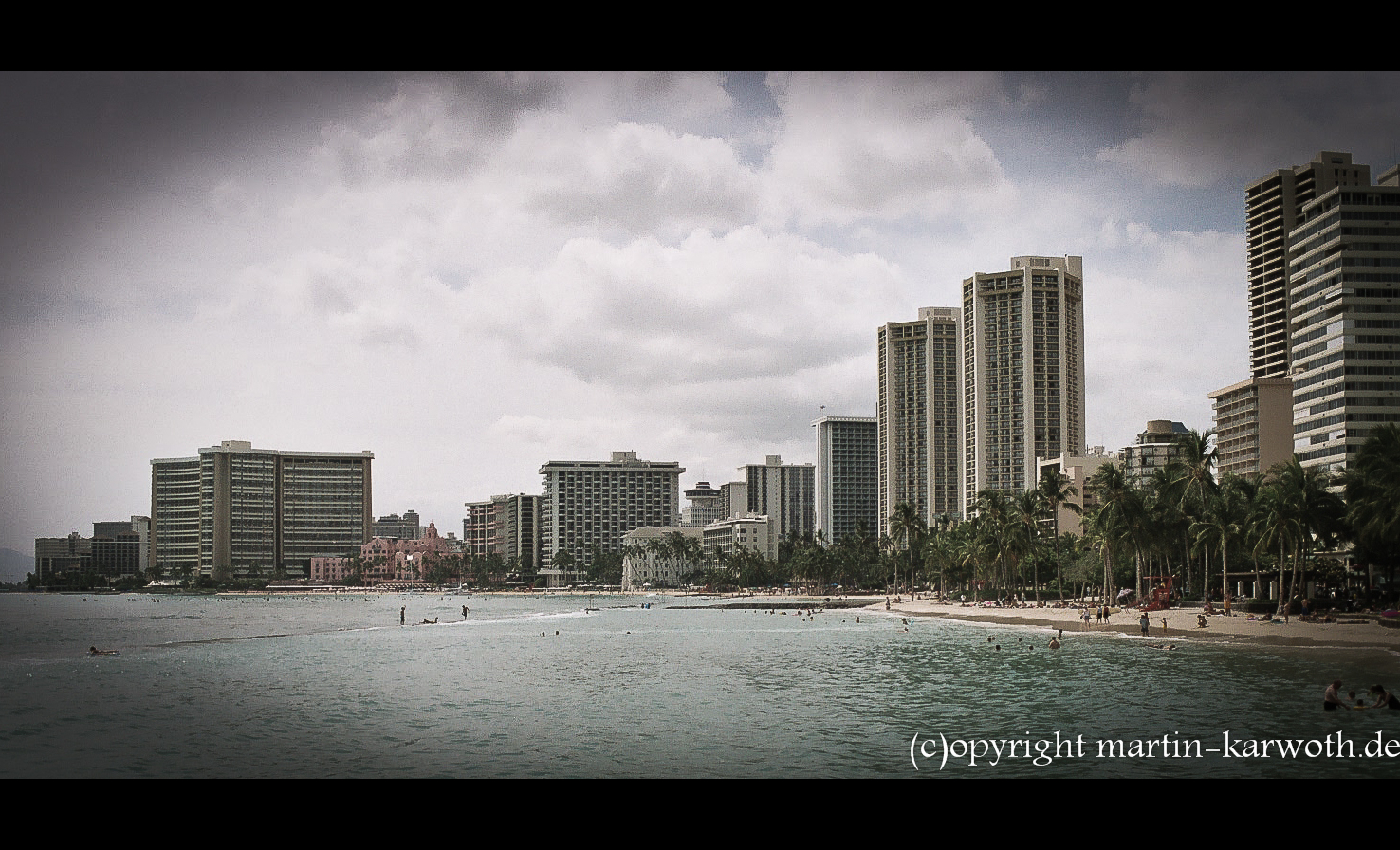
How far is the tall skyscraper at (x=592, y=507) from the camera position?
15488cm

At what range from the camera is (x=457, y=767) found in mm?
13852

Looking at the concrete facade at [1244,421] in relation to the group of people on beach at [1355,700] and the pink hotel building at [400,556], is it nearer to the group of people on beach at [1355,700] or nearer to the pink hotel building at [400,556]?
the group of people on beach at [1355,700]

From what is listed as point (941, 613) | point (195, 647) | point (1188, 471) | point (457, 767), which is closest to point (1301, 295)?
point (1188, 471)

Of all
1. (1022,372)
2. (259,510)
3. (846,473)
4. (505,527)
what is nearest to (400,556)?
(505,527)

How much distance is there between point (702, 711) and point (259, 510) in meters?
49.2

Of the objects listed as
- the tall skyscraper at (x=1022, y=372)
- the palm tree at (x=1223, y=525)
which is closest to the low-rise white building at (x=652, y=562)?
the tall skyscraper at (x=1022, y=372)

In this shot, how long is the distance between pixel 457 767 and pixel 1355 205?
18.5 meters

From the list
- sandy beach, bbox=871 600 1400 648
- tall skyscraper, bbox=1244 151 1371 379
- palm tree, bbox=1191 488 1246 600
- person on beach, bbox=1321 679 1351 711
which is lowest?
sandy beach, bbox=871 600 1400 648

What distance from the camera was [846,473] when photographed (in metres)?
172

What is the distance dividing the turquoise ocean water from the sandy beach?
0.60 meters

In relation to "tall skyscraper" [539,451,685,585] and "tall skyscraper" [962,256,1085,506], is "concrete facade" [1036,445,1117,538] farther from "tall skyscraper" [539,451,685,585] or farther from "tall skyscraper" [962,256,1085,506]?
"tall skyscraper" [539,451,685,585]

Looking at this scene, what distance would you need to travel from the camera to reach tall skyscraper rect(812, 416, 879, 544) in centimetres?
17125

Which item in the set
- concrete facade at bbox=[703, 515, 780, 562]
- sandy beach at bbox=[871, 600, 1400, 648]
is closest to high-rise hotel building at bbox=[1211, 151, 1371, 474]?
sandy beach at bbox=[871, 600, 1400, 648]
